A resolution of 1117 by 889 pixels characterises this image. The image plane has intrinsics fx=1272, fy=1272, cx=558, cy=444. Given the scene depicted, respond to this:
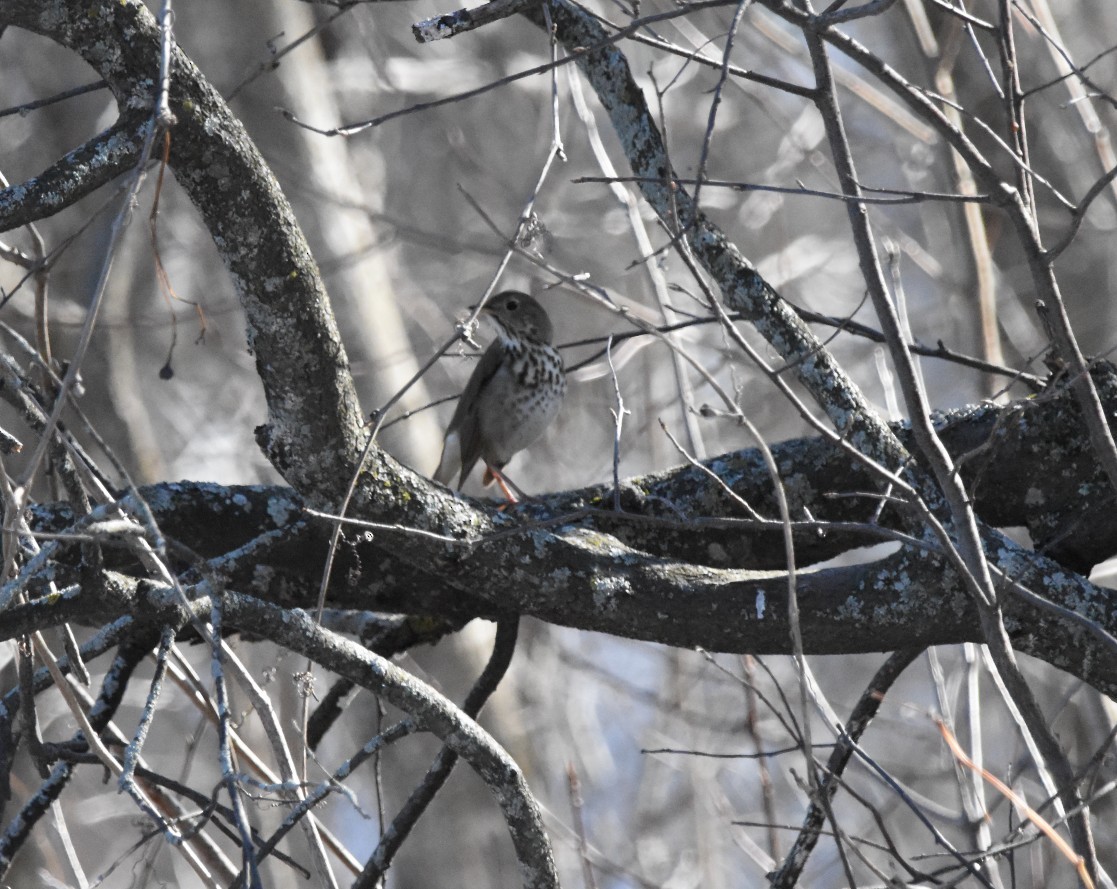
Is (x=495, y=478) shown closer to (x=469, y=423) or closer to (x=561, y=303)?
(x=469, y=423)

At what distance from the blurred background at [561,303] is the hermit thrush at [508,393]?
0.56m

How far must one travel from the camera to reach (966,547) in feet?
6.43

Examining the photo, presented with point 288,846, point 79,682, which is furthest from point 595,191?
point 79,682

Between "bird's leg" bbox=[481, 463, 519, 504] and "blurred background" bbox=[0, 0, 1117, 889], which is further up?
"blurred background" bbox=[0, 0, 1117, 889]

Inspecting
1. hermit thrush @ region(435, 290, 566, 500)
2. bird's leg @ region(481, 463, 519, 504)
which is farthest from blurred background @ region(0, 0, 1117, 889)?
bird's leg @ region(481, 463, 519, 504)

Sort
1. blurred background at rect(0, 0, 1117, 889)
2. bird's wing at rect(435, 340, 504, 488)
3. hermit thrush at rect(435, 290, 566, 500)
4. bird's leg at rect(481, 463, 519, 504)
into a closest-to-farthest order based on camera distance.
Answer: bird's leg at rect(481, 463, 519, 504), hermit thrush at rect(435, 290, 566, 500), bird's wing at rect(435, 340, 504, 488), blurred background at rect(0, 0, 1117, 889)

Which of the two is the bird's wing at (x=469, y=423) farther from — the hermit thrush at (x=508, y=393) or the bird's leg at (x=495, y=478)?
the bird's leg at (x=495, y=478)

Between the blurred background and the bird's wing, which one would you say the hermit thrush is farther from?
the blurred background

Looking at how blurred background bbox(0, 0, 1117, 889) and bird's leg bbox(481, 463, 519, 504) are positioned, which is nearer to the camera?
bird's leg bbox(481, 463, 519, 504)

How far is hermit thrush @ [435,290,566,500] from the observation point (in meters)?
5.01

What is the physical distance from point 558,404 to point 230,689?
276 cm

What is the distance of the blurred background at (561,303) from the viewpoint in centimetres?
648

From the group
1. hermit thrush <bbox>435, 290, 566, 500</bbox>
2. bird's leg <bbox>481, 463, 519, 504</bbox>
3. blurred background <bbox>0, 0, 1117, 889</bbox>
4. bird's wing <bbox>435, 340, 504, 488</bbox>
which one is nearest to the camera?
bird's leg <bbox>481, 463, 519, 504</bbox>

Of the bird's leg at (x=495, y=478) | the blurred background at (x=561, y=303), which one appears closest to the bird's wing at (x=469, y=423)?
the bird's leg at (x=495, y=478)
